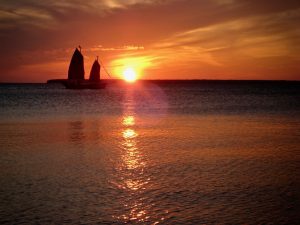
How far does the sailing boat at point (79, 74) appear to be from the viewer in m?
114

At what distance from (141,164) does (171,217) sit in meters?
6.99

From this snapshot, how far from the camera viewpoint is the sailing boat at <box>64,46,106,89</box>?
114 metres

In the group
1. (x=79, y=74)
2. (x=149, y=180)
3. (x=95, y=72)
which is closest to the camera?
(x=149, y=180)

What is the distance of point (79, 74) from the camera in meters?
117

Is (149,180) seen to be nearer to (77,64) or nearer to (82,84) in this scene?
(77,64)

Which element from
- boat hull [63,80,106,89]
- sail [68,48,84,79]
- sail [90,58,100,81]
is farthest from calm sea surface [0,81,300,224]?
boat hull [63,80,106,89]

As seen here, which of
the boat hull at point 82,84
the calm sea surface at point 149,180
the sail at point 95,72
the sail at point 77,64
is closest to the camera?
the calm sea surface at point 149,180

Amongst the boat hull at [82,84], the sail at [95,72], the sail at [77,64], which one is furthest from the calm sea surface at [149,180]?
the boat hull at [82,84]

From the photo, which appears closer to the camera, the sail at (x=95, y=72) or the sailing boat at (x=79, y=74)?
the sailing boat at (x=79, y=74)

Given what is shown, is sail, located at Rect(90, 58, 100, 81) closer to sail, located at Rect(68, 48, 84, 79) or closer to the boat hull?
the boat hull

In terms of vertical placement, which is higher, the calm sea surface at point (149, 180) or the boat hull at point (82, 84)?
the boat hull at point (82, 84)

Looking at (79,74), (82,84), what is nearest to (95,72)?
(82,84)

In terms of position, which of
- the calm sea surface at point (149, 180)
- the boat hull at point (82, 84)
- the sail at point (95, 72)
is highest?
the sail at point (95, 72)

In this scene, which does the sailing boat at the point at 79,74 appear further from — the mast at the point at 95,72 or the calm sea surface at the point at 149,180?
the calm sea surface at the point at 149,180
